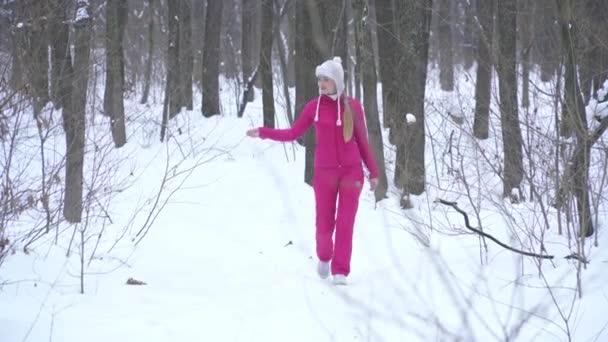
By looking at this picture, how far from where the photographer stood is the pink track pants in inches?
212

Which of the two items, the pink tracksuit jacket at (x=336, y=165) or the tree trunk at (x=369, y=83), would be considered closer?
the pink tracksuit jacket at (x=336, y=165)

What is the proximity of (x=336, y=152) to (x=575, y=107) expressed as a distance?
1807 mm

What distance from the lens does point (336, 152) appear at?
5.39m

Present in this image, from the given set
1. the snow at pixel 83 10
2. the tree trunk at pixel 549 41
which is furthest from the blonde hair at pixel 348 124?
the snow at pixel 83 10

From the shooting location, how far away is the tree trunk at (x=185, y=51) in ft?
54.1

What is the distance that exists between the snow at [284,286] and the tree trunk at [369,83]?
0.68 m

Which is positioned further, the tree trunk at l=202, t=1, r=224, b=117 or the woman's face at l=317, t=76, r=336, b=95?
the tree trunk at l=202, t=1, r=224, b=117

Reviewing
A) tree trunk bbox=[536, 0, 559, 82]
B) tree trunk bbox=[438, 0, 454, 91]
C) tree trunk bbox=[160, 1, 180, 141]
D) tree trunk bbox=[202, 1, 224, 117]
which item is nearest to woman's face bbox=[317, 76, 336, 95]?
tree trunk bbox=[536, 0, 559, 82]

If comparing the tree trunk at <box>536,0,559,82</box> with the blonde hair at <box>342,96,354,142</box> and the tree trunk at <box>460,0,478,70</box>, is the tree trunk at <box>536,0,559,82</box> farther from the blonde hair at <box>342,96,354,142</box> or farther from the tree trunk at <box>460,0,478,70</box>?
the blonde hair at <box>342,96,354,142</box>

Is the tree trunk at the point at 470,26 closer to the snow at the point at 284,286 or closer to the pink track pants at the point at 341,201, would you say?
the snow at the point at 284,286

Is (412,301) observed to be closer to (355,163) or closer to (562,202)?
(355,163)

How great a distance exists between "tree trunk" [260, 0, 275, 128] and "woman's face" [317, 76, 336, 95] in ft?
26.9

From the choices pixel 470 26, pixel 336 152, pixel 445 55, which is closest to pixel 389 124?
pixel 470 26

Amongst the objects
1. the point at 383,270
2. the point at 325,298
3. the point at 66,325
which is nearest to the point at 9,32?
the point at 66,325
